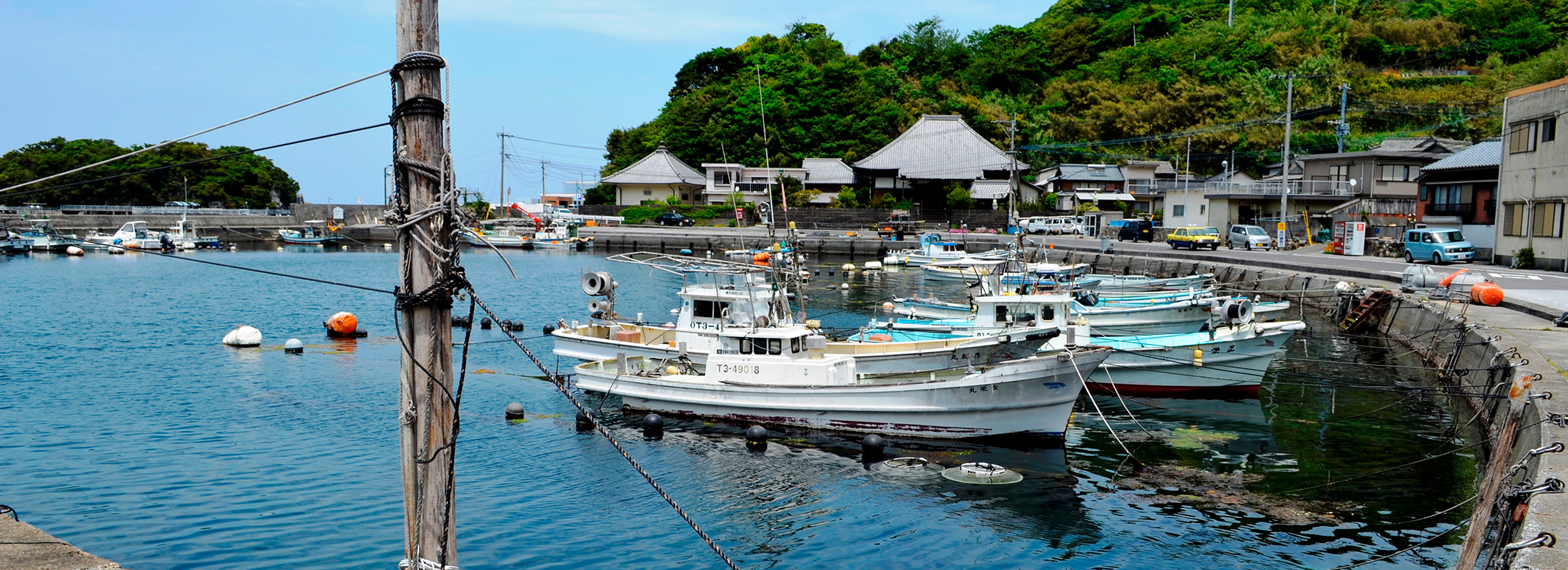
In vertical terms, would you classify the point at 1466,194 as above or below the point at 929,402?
above

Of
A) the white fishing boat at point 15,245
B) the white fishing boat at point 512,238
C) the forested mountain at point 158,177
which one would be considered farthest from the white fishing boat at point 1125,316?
the forested mountain at point 158,177

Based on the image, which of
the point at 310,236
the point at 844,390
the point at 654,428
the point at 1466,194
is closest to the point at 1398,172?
the point at 1466,194

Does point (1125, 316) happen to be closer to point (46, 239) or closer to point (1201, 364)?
point (1201, 364)

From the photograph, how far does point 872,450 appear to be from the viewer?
57.6 feet

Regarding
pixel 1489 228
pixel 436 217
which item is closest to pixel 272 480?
pixel 436 217

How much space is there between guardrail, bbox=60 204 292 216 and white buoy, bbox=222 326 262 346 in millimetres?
57843

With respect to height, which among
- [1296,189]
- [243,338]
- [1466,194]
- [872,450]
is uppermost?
[1296,189]

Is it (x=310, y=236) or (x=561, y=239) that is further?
(x=310, y=236)

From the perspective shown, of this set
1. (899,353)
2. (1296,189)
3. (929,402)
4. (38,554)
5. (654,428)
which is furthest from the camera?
(1296,189)

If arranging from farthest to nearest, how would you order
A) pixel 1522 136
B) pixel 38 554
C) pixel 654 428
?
pixel 1522 136 → pixel 654 428 → pixel 38 554

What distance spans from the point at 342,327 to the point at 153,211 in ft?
219

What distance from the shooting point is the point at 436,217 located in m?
5.27

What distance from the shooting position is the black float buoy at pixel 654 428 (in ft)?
62.8

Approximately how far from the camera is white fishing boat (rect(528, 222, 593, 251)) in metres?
79.3
